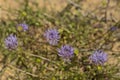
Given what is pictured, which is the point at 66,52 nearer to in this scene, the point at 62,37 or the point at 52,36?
the point at 52,36

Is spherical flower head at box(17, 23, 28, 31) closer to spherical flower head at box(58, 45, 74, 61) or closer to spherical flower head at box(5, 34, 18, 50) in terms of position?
spherical flower head at box(5, 34, 18, 50)

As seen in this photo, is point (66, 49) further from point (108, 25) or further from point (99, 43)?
point (108, 25)

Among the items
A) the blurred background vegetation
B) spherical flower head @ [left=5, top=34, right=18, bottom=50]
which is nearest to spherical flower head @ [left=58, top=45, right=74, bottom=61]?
the blurred background vegetation

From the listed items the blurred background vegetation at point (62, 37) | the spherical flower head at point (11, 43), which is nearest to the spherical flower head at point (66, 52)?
the blurred background vegetation at point (62, 37)

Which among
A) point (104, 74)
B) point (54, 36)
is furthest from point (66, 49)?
point (104, 74)

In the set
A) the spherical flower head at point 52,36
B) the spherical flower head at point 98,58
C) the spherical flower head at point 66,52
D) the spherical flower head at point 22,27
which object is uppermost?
the spherical flower head at point 22,27

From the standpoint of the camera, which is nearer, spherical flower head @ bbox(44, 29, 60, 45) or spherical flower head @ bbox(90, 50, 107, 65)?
spherical flower head @ bbox(90, 50, 107, 65)

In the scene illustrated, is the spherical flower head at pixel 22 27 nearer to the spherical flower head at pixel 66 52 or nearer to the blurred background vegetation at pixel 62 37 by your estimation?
the blurred background vegetation at pixel 62 37

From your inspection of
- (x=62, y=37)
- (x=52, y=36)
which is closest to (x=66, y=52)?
(x=52, y=36)
